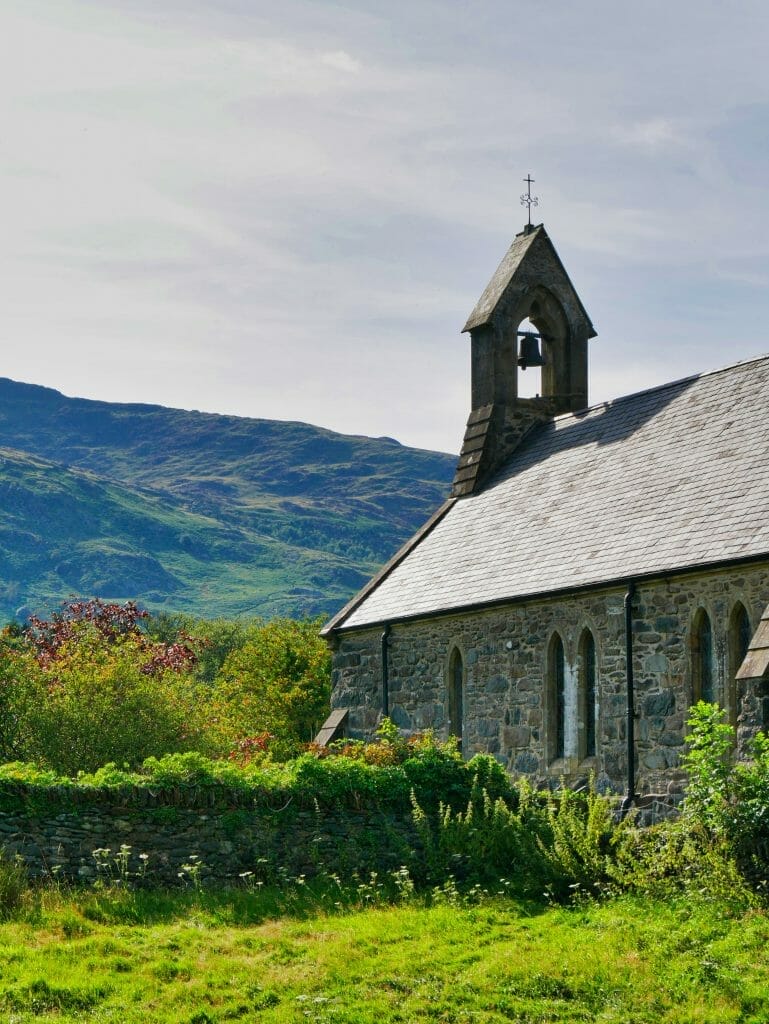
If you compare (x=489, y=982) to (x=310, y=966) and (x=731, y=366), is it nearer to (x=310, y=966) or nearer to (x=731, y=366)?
(x=310, y=966)

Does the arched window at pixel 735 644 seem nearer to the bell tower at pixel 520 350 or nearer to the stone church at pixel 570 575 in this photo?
A: the stone church at pixel 570 575

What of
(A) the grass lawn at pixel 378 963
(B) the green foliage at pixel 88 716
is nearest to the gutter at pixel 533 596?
(B) the green foliage at pixel 88 716

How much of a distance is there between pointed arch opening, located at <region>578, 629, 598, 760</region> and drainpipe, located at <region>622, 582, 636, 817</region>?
4.00ft

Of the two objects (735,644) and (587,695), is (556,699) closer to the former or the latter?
(587,695)

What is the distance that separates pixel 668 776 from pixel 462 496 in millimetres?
13279

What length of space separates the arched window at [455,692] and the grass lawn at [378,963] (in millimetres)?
10383

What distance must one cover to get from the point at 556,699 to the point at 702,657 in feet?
12.8

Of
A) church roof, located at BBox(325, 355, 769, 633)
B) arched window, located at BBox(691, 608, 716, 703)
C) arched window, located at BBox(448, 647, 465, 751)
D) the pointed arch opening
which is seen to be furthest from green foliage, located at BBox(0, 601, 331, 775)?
arched window, located at BBox(691, 608, 716, 703)

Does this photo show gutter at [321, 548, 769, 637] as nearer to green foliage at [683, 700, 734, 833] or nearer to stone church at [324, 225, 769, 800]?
stone church at [324, 225, 769, 800]

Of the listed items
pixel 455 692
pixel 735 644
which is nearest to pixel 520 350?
pixel 455 692

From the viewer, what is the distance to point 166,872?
19250mm

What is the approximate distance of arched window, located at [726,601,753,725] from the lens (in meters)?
21.5

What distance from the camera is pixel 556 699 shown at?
2559cm

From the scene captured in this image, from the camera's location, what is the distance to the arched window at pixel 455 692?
28484 mm
